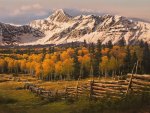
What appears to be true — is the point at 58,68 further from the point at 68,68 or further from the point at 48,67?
the point at 48,67

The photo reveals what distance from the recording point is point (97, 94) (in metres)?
36.1

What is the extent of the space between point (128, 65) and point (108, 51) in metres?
32.8

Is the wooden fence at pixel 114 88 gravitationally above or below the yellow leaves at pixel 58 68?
below

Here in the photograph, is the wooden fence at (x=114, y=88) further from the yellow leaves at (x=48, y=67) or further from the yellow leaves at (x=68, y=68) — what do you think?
the yellow leaves at (x=48, y=67)

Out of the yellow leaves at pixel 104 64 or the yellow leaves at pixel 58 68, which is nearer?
the yellow leaves at pixel 104 64

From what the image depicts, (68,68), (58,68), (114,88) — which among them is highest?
(58,68)

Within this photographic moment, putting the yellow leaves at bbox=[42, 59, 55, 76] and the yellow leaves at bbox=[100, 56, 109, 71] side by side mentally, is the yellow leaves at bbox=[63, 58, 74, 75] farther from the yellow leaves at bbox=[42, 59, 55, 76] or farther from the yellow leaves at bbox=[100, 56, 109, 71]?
the yellow leaves at bbox=[100, 56, 109, 71]

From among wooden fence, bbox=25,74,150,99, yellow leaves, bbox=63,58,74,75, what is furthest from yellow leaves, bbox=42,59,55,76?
wooden fence, bbox=25,74,150,99

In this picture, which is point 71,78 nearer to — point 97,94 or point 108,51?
point 108,51

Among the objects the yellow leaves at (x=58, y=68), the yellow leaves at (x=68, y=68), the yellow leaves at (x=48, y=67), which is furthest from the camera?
the yellow leaves at (x=48, y=67)

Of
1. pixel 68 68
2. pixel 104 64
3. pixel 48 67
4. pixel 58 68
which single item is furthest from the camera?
pixel 48 67

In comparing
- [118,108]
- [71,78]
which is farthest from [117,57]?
[118,108]

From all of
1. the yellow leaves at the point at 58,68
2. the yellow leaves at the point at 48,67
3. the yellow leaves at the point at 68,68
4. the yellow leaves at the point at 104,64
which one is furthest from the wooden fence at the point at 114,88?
the yellow leaves at the point at 48,67

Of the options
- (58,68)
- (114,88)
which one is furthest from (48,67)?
(114,88)
